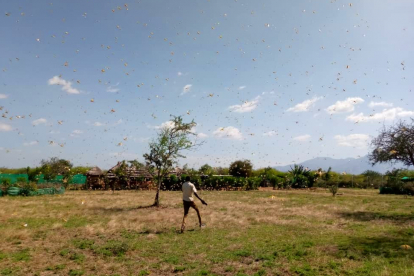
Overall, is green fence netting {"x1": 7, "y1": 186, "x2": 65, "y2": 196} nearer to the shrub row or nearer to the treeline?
the treeline

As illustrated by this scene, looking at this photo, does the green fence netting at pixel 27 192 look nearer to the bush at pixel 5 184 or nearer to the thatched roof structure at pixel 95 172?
the bush at pixel 5 184

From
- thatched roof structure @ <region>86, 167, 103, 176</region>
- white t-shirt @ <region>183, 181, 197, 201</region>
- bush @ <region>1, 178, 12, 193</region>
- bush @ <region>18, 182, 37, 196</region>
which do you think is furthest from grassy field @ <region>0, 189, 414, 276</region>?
thatched roof structure @ <region>86, 167, 103, 176</region>

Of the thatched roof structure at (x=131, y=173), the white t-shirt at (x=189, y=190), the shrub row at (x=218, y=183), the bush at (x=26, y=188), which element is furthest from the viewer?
the shrub row at (x=218, y=183)

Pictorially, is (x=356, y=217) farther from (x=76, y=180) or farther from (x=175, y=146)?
(x=76, y=180)

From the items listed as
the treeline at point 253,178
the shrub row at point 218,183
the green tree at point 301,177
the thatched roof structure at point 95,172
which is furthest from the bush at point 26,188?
the green tree at point 301,177

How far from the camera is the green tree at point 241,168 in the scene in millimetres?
51812

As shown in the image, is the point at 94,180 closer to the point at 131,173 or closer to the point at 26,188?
the point at 131,173

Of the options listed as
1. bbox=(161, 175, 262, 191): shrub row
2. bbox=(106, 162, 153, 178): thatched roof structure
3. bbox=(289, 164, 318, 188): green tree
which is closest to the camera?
bbox=(106, 162, 153, 178): thatched roof structure

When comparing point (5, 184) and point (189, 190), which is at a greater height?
point (189, 190)

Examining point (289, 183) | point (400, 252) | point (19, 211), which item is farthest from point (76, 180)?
point (400, 252)

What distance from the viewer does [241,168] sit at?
171ft

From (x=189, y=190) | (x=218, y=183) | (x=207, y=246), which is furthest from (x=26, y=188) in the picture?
(x=218, y=183)

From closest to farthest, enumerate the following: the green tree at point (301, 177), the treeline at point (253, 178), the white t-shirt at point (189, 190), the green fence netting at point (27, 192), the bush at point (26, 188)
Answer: the white t-shirt at point (189, 190)
the green fence netting at point (27, 192)
the bush at point (26, 188)
the treeline at point (253, 178)
the green tree at point (301, 177)

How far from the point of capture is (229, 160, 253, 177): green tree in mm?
51812
